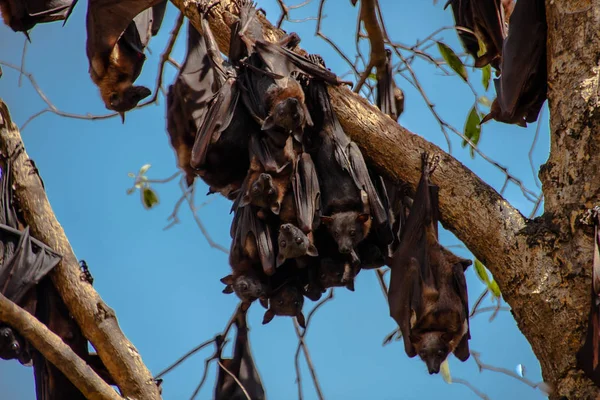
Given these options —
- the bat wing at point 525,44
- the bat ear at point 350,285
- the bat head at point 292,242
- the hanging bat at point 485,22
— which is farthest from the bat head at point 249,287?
the hanging bat at point 485,22

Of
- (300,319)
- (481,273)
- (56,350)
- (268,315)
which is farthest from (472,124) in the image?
(56,350)

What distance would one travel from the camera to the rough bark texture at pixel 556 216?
264 cm

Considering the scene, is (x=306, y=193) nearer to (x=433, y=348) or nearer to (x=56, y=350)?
(x=433, y=348)

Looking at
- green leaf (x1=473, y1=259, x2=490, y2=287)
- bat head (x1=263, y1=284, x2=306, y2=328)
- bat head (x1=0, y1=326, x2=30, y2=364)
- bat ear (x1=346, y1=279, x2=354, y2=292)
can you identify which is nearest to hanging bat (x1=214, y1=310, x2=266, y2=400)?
bat head (x1=263, y1=284, x2=306, y2=328)

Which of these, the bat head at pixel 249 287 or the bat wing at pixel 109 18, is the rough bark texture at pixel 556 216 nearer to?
the bat head at pixel 249 287

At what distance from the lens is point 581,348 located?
98.9 inches

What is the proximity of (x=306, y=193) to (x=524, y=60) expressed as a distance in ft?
3.76

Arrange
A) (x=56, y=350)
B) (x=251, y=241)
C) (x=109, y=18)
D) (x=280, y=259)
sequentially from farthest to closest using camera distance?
(x=109, y=18) → (x=251, y=241) → (x=280, y=259) → (x=56, y=350)

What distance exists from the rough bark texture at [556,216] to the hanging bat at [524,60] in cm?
15

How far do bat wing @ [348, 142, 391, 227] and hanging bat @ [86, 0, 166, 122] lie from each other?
151 cm

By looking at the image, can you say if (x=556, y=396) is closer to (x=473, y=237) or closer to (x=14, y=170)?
(x=473, y=237)

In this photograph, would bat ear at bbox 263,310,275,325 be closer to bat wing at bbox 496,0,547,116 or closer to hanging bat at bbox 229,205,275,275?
hanging bat at bbox 229,205,275,275

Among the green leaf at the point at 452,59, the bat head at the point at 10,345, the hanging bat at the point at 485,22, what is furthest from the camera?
the green leaf at the point at 452,59

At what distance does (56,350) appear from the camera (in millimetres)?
2979
